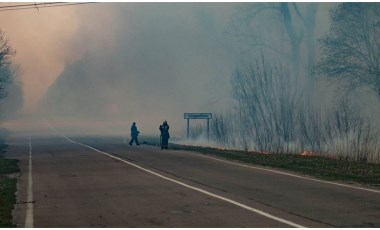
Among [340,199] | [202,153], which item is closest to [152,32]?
[202,153]

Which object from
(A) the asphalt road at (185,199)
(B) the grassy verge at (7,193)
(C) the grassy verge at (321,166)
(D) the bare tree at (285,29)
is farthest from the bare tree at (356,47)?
(B) the grassy verge at (7,193)

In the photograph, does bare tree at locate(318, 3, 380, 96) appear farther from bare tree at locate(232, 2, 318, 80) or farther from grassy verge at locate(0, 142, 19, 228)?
grassy verge at locate(0, 142, 19, 228)

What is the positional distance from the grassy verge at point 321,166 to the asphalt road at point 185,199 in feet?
4.05

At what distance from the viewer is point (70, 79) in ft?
531

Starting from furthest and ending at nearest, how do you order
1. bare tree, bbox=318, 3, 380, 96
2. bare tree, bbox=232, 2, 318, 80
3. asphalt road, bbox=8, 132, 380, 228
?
bare tree, bbox=232, 2, 318, 80, bare tree, bbox=318, 3, 380, 96, asphalt road, bbox=8, 132, 380, 228

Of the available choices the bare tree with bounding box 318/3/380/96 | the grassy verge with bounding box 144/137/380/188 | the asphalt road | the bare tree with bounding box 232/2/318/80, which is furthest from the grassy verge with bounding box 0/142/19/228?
the bare tree with bounding box 232/2/318/80

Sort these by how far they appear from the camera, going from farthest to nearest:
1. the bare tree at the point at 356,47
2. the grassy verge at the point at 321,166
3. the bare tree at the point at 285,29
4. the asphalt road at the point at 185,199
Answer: the bare tree at the point at 285,29
the bare tree at the point at 356,47
the grassy verge at the point at 321,166
the asphalt road at the point at 185,199

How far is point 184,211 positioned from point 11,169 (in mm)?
13025

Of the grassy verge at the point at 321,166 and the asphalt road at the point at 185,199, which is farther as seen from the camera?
the grassy verge at the point at 321,166

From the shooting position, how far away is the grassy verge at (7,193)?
1100cm

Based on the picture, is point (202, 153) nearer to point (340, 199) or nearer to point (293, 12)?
point (340, 199)

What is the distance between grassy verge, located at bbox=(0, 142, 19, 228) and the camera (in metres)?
11.0

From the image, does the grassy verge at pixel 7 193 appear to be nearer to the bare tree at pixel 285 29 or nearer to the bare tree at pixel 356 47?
the bare tree at pixel 356 47

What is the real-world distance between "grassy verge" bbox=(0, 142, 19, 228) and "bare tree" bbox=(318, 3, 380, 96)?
22890 millimetres
